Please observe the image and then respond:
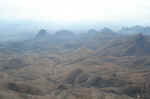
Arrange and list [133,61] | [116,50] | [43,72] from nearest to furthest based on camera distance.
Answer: [43,72] < [133,61] < [116,50]

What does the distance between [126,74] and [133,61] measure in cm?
3715

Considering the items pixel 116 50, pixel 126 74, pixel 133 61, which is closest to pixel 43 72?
pixel 126 74

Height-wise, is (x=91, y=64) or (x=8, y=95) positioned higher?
(x=8, y=95)

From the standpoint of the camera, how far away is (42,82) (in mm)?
113125

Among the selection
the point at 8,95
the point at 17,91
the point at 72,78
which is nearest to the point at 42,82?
the point at 72,78

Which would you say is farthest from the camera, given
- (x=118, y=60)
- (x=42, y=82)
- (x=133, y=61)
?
(x=118, y=60)

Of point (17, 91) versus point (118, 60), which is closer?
point (17, 91)

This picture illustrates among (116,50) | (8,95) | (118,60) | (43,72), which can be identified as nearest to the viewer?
(8,95)

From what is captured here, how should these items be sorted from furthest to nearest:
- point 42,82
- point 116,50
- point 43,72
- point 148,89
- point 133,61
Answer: point 116,50 → point 133,61 → point 43,72 → point 42,82 → point 148,89

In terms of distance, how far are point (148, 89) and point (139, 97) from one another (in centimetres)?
645

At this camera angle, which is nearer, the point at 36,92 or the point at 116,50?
the point at 36,92

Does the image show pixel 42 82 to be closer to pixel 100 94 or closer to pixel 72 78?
pixel 72 78

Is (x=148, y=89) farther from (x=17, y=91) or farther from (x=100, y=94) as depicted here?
(x=17, y=91)

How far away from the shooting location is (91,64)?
156m
